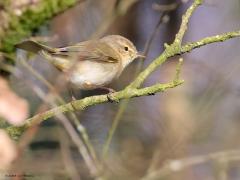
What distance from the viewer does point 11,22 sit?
4066mm

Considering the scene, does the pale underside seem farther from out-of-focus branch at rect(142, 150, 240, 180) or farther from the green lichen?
the green lichen

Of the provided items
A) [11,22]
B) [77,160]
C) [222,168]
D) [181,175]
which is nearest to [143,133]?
[181,175]

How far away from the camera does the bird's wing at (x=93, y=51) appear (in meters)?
4.42

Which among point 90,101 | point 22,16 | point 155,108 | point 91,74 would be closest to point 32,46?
point 22,16

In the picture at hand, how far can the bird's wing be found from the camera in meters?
4.42

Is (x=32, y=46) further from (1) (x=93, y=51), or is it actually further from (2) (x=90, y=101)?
(2) (x=90, y=101)

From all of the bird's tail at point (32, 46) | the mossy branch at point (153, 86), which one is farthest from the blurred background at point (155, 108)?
the mossy branch at point (153, 86)

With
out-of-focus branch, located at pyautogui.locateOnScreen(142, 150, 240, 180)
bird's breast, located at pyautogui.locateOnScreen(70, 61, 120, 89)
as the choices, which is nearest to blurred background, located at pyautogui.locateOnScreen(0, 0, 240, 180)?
out-of-focus branch, located at pyautogui.locateOnScreen(142, 150, 240, 180)

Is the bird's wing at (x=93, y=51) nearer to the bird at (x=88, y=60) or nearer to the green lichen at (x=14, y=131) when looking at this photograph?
the bird at (x=88, y=60)

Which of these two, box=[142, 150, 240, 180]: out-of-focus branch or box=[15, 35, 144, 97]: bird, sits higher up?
box=[15, 35, 144, 97]: bird

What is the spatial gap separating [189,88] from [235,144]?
0.95 metres

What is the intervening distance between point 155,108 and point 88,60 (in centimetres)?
211

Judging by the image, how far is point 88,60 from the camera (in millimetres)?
4613

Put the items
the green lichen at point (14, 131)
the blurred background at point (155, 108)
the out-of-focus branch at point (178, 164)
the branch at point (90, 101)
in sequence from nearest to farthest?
the branch at point (90, 101) < the green lichen at point (14, 131) < the out-of-focus branch at point (178, 164) < the blurred background at point (155, 108)
